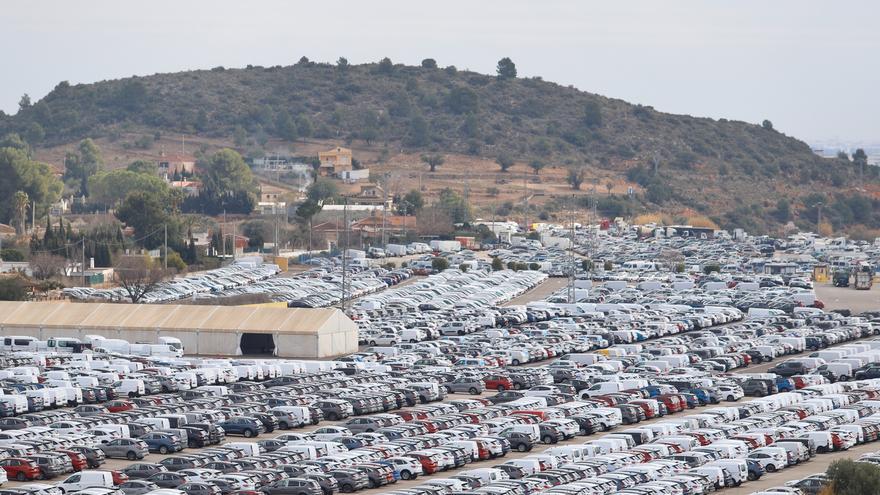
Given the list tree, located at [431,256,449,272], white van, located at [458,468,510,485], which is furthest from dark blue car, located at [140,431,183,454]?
tree, located at [431,256,449,272]

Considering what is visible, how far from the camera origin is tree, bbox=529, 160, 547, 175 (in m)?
178

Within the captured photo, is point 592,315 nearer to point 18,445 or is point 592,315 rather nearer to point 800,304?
point 800,304

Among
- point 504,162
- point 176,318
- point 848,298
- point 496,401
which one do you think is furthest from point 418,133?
point 496,401

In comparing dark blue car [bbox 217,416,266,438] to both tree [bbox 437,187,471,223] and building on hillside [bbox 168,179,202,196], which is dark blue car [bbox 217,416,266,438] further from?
building on hillside [bbox 168,179,202,196]

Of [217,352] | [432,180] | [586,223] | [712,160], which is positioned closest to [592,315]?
[217,352]

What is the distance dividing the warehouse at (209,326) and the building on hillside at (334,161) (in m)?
106

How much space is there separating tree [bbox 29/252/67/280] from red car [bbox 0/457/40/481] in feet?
157

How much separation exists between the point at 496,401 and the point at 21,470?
48.6ft

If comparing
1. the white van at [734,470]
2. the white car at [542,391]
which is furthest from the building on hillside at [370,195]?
the white van at [734,470]

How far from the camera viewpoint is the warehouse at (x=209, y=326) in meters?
59.3

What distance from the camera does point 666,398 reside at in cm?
4647

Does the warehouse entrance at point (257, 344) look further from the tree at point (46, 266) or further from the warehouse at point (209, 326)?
the tree at point (46, 266)

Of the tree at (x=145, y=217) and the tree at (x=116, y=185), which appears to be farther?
→ the tree at (x=116, y=185)

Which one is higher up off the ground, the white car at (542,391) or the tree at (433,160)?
the tree at (433,160)
